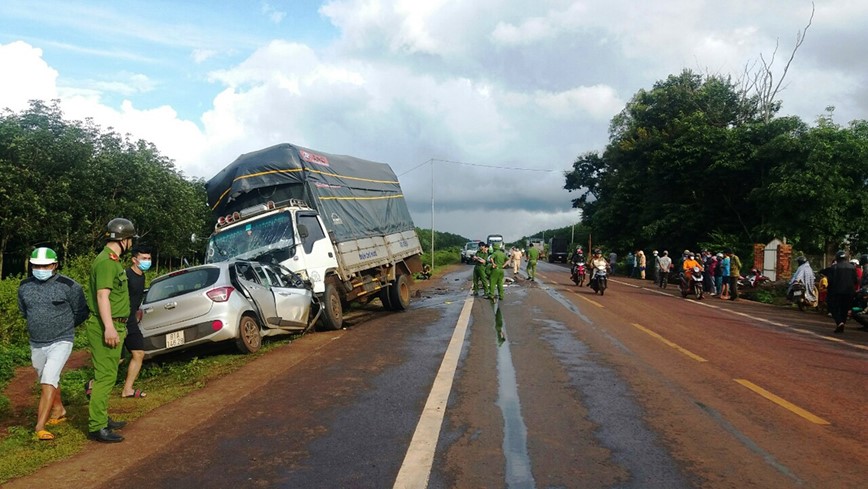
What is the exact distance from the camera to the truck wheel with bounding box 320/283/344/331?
1228 centimetres

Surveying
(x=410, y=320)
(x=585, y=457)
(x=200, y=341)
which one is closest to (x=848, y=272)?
(x=410, y=320)

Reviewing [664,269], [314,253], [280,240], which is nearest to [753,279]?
[664,269]

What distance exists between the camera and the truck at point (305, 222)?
12367mm

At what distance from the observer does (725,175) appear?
117ft

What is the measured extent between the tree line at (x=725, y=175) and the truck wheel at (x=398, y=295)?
1786 cm

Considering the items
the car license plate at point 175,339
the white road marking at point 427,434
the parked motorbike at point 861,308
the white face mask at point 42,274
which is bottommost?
the white road marking at point 427,434

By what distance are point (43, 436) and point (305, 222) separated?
749 cm

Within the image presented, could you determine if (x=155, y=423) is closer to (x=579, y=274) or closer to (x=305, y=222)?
(x=305, y=222)

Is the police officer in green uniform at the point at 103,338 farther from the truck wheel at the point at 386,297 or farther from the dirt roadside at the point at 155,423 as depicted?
the truck wheel at the point at 386,297

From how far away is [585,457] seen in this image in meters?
4.86

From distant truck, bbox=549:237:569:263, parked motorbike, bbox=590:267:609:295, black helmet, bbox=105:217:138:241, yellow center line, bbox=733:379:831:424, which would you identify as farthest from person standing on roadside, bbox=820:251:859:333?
distant truck, bbox=549:237:569:263

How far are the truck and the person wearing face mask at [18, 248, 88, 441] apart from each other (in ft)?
21.2

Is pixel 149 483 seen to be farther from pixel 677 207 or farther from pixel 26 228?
pixel 677 207

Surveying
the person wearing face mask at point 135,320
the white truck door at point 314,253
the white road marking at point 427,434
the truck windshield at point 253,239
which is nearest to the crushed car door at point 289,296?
the white truck door at point 314,253
